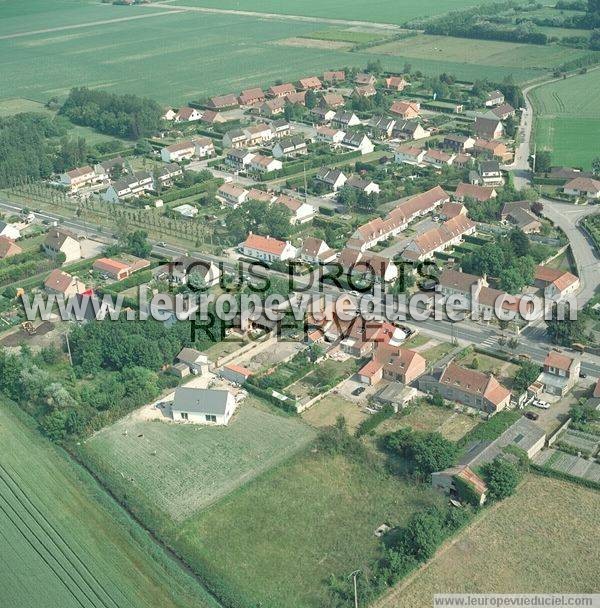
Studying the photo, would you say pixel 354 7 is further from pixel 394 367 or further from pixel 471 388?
pixel 471 388

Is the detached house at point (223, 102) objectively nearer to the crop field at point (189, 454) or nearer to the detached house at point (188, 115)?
the detached house at point (188, 115)

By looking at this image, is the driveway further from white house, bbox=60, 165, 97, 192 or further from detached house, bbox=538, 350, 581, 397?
white house, bbox=60, 165, 97, 192

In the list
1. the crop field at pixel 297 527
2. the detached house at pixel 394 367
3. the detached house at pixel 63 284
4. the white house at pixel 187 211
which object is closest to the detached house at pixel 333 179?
the white house at pixel 187 211

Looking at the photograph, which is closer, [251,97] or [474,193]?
[474,193]

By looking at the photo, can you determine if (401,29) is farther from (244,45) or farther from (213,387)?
(213,387)

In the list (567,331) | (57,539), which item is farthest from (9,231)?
(567,331)

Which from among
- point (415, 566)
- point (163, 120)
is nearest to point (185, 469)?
point (415, 566)
